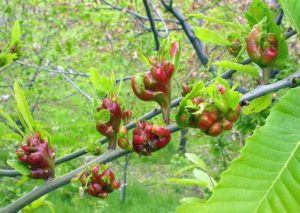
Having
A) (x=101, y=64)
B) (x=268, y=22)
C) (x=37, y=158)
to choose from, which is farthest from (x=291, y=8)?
(x=101, y=64)

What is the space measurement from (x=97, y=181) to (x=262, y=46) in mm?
365

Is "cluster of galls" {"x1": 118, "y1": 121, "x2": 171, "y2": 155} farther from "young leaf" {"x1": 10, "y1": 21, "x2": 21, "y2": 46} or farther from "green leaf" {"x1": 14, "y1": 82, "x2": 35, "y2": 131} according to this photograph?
"young leaf" {"x1": 10, "y1": 21, "x2": 21, "y2": 46}

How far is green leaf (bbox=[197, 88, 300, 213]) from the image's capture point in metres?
0.54

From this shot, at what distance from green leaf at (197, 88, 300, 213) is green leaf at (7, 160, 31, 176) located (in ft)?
1.52

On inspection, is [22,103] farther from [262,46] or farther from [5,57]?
[5,57]

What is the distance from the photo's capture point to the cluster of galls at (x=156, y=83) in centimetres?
89

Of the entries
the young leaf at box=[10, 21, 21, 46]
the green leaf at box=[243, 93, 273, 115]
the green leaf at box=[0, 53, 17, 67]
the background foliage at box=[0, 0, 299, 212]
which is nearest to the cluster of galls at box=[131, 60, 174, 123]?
the green leaf at box=[243, 93, 273, 115]

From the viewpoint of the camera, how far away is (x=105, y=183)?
0.98m

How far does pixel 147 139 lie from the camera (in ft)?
2.85

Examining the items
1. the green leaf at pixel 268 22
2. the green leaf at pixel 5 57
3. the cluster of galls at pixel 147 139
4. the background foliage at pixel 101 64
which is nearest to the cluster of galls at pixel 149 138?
the cluster of galls at pixel 147 139

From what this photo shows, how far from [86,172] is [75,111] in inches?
303

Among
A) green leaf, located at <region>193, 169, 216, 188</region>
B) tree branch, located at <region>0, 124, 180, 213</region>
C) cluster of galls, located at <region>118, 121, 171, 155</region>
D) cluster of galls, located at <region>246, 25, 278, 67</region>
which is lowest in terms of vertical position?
green leaf, located at <region>193, 169, 216, 188</region>

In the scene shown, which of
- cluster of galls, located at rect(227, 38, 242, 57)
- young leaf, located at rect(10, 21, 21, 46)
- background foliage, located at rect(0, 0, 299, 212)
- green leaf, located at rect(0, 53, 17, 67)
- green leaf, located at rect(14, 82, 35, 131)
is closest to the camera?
green leaf, located at rect(14, 82, 35, 131)

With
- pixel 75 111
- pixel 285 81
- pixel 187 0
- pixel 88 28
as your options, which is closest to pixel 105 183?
pixel 285 81
